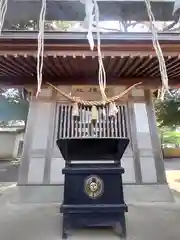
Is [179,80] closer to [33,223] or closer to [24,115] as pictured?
[33,223]

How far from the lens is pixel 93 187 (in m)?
3.02

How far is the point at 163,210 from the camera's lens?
4.04 metres

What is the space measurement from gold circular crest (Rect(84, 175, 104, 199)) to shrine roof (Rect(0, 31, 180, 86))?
1.52 metres

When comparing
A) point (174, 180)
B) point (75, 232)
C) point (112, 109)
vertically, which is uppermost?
point (112, 109)

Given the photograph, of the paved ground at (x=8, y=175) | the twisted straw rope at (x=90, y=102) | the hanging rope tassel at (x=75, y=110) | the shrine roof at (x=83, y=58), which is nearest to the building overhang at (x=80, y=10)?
the shrine roof at (x=83, y=58)

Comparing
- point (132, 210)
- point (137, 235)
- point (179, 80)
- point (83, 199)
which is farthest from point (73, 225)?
point (179, 80)

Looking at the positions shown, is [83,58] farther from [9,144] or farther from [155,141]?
[9,144]

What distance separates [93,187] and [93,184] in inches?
1.3

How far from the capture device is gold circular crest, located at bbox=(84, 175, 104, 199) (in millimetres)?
3021

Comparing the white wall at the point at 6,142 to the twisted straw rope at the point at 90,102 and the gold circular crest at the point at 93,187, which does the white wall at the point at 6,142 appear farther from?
the gold circular crest at the point at 93,187

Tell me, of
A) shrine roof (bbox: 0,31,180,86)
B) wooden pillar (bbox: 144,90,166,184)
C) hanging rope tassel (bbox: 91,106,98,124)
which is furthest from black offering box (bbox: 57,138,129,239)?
wooden pillar (bbox: 144,90,166,184)

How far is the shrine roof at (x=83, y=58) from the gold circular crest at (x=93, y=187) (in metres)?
1.52

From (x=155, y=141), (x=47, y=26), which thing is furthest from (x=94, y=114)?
(x=47, y=26)

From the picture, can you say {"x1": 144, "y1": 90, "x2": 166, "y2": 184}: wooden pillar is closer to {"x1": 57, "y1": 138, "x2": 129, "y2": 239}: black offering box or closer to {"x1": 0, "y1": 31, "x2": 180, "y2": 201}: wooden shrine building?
{"x1": 0, "y1": 31, "x2": 180, "y2": 201}: wooden shrine building
